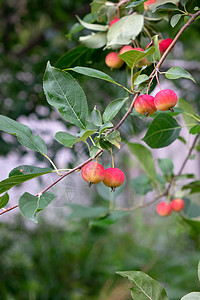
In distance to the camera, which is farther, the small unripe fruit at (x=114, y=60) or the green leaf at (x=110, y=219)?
the green leaf at (x=110, y=219)

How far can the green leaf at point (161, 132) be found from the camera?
0.34m

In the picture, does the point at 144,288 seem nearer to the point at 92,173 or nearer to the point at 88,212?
the point at 92,173

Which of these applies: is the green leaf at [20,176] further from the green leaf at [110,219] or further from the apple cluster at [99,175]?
the green leaf at [110,219]

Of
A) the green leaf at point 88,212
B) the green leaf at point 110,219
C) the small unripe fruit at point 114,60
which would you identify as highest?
the small unripe fruit at point 114,60

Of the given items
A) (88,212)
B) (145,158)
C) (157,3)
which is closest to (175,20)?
(157,3)

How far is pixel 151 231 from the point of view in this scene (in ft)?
6.62

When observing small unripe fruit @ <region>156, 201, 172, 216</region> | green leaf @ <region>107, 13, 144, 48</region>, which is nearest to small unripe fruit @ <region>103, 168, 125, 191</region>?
green leaf @ <region>107, 13, 144, 48</region>

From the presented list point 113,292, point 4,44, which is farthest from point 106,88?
point 113,292

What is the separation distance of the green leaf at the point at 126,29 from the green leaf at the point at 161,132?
0.09 meters

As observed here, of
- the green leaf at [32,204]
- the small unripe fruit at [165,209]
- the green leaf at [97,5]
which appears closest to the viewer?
the green leaf at [32,204]

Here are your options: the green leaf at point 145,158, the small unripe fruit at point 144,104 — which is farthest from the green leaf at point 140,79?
the green leaf at point 145,158

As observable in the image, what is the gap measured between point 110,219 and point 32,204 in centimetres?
29

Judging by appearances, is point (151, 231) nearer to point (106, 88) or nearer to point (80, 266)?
point (80, 266)

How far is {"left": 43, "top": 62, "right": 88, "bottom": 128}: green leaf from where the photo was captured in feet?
0.79
